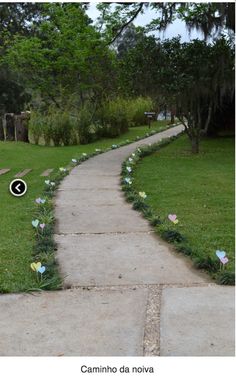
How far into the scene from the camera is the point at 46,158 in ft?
34.6

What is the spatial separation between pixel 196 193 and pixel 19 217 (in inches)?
91.8

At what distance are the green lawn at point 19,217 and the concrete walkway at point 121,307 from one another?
23 centimetres

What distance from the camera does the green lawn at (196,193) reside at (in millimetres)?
3818

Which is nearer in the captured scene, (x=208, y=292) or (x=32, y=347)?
(x=32, y=347)

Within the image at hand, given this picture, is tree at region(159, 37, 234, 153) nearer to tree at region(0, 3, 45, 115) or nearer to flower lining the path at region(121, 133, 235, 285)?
flower lining the path at region(121, 133, 235, 285)

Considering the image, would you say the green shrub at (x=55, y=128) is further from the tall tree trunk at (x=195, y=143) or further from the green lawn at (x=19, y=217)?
the tall tree trunk at (x=195, y=143)

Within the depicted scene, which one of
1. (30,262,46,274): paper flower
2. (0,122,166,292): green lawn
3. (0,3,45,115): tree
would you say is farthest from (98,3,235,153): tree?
(0,3,45,115): tree

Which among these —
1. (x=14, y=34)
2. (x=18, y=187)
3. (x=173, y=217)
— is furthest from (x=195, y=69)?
(x=14, y=34)

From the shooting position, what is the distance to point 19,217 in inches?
193

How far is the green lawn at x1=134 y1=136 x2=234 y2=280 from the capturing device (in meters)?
3.82

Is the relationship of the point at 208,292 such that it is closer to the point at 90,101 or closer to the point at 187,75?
the point at 187,75

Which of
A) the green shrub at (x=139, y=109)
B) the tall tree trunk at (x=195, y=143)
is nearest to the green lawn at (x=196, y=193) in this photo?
the tall tree trunk at (x=195, y=143)

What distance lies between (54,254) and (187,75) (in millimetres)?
6639

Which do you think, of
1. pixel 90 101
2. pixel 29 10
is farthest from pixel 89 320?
pixel 29 10
